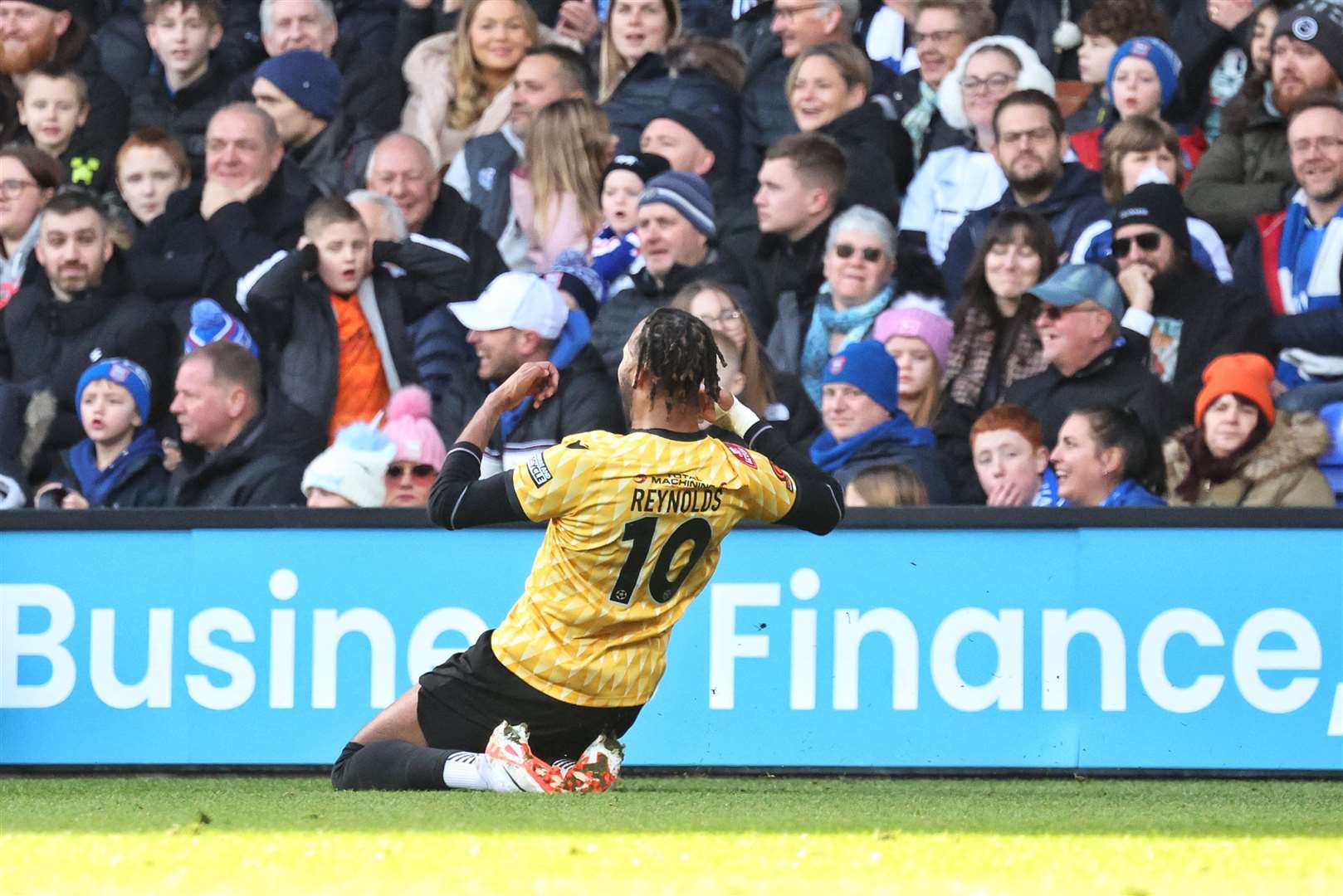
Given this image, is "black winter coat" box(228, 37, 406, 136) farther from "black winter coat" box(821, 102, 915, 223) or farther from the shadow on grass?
the shadow on grass

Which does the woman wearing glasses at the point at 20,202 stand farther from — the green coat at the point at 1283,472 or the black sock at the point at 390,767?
the green coat at the point at 1283,472

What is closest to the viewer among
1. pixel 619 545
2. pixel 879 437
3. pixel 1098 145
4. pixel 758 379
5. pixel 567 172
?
pixel 619 545

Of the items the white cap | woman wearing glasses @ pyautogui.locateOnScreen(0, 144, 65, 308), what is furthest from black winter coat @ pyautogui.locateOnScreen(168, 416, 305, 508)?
woman wearing glasses @ pyautogui.locateOnScreen(0, 144, 65, 308)

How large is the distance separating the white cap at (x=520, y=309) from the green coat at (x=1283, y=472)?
9.37 ft

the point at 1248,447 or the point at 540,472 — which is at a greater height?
the point at 540,472

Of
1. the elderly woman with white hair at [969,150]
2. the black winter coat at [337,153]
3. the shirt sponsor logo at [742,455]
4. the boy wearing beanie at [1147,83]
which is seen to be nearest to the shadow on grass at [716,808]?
the shirt sponsor logo at [742,455]

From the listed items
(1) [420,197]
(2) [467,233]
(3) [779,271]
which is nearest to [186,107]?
(1) [420,197]

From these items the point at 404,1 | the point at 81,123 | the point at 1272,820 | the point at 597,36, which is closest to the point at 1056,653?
the point at 1272,820

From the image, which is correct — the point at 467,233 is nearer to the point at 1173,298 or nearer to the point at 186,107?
the point at 186,107

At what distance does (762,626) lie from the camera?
26.6 ft

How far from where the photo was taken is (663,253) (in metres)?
9.73

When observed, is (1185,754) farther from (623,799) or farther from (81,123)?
(81,123)

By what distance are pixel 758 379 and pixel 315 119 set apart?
10.7 feet

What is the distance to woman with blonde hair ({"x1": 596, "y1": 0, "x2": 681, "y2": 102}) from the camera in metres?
10.8
